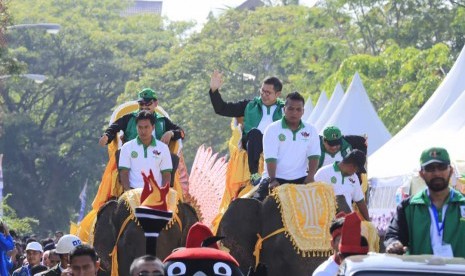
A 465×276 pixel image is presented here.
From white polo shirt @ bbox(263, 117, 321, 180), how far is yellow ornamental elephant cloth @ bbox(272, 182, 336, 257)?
89cm

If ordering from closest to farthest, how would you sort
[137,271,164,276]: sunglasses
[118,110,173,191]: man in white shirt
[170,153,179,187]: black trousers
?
[137,271,164,276]: sunglasses, [118,110,173,191]: man in white shirt, [170,153,179,187]: black trousers

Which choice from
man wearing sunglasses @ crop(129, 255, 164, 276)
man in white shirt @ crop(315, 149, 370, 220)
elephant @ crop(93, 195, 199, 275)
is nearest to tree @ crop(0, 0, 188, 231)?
elephant @ crop(93, 195, 199, 275)

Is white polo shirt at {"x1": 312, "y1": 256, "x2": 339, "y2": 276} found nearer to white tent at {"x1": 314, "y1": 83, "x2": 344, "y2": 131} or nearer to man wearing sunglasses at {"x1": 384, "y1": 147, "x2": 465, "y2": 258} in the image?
man wearing sunglasses at {"x1": 384, "y1": 147, "x2": 465, "y2": 258}

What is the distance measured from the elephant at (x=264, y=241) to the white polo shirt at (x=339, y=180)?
1020 mm

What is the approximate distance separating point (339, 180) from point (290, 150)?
0.61 m

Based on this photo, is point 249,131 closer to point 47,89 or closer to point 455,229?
point 455,229

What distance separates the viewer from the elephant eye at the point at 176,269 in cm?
951

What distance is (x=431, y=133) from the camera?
27.1 metres

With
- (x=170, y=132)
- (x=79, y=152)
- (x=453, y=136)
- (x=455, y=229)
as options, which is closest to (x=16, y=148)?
(x=79, y=152)

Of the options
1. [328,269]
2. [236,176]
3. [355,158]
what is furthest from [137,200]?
[328,269]

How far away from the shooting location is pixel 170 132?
18.2 meters

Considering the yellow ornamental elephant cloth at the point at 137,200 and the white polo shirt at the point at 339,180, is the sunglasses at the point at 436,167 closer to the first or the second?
the white polo shirt at the point at 339,180

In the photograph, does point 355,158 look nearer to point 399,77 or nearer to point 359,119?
point 359,119

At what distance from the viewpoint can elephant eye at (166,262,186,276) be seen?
951cm
